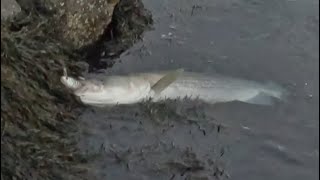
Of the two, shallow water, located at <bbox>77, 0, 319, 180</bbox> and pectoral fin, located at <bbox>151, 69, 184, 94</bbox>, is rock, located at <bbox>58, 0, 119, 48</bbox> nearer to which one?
shallow water, located at <bbox>77, 0, 319, 180</bbox>

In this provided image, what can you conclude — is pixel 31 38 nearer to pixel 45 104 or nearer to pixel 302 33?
pixel 45 104

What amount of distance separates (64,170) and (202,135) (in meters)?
1.53

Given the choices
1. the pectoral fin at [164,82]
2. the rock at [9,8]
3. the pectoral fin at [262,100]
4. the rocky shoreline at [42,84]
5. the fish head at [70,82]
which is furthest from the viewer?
the pectoral fin at [262,100]

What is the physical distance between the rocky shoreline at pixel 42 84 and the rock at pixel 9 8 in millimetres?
27

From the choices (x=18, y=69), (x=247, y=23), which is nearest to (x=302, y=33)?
(x=247, y=23)

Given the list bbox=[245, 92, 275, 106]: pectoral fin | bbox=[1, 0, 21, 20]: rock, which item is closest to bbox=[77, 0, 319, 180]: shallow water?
bbox=[245, 92, 275, 106]: pectoral fin

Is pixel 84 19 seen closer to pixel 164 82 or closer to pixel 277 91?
pixel 164 82

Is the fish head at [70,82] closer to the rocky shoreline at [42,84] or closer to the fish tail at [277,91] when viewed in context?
the rocky shoreline at [42,84]

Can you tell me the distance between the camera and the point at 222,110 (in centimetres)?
686

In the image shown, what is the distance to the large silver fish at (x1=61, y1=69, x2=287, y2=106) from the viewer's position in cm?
626

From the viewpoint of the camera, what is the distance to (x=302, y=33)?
26.2 ft

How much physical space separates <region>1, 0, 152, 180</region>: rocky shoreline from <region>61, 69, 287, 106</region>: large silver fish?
0.67 ft

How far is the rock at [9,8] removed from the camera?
19.5 ft

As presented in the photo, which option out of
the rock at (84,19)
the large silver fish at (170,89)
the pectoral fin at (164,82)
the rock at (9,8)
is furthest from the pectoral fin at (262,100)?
the rock at (9,8)
